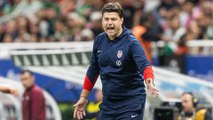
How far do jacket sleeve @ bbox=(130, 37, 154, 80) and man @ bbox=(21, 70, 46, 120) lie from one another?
5304mm

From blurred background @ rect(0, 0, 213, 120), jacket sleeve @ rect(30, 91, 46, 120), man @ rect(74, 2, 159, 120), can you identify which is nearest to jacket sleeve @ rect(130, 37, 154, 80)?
man @ rect(74, 2, 159, 120)

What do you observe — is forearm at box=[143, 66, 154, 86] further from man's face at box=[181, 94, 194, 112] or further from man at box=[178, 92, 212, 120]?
man's face at box=[181, 94, 194, 112]

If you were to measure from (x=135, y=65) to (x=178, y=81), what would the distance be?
5.72 m

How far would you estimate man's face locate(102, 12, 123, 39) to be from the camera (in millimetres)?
8703

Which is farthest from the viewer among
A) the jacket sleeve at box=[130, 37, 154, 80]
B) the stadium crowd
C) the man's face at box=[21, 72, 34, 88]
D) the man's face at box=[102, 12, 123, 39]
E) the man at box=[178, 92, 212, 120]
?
the stadium crowd

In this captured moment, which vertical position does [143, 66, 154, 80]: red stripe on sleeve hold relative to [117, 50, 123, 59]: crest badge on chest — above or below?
below

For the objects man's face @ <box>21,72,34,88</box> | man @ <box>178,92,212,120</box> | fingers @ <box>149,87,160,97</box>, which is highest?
fingers @ <box>149,87,160,97</box>

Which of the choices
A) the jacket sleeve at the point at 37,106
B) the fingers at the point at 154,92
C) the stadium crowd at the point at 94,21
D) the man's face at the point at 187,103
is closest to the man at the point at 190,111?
the man's face at the point at 187,103

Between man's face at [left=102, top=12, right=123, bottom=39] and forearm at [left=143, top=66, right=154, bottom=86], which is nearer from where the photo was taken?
forearm at [left=143, top=66, right=154, bottom=86]

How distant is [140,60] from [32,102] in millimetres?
5603

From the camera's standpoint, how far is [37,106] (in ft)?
45.3

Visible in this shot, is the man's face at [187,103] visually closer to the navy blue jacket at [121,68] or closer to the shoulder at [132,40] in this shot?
the navy blue jacket at [121,68]

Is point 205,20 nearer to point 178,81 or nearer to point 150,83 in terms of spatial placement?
point 178,81

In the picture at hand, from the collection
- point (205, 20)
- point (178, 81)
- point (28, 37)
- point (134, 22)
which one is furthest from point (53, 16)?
point (178, 81)
